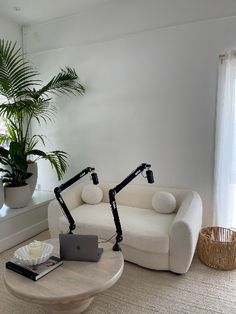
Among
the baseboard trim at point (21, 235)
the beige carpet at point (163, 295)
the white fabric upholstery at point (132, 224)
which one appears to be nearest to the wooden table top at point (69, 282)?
the beige carpet at point (163, 295)

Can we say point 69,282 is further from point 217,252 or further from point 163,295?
point 217,252

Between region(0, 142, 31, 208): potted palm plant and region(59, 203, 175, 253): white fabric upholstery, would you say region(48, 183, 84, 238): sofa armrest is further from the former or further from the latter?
region(0, 142, 31, 208): potted palm plant

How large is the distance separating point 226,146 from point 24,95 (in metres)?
2.62

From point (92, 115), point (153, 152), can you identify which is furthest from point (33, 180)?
point (153, 152)

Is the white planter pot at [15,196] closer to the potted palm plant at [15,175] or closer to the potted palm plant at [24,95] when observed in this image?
the potted palm plant at [15,175]

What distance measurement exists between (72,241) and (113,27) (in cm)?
275

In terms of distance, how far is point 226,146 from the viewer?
2.65 metres

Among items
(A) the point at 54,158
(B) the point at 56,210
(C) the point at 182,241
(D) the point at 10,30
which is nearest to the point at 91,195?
(B) the point at 56,210

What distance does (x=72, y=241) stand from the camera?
1745 millimetres

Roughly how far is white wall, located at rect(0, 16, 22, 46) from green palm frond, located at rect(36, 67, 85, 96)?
37.1 inches

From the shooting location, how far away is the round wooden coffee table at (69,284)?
141cm

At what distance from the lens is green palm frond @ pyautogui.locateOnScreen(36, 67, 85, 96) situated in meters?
3.30

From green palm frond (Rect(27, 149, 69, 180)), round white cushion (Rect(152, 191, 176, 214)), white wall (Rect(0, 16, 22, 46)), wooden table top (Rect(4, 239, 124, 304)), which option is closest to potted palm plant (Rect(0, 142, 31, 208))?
green palm frond (Rect(27, 149, 69, 180))

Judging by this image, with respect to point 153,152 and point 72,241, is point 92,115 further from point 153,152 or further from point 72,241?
point 72,241
